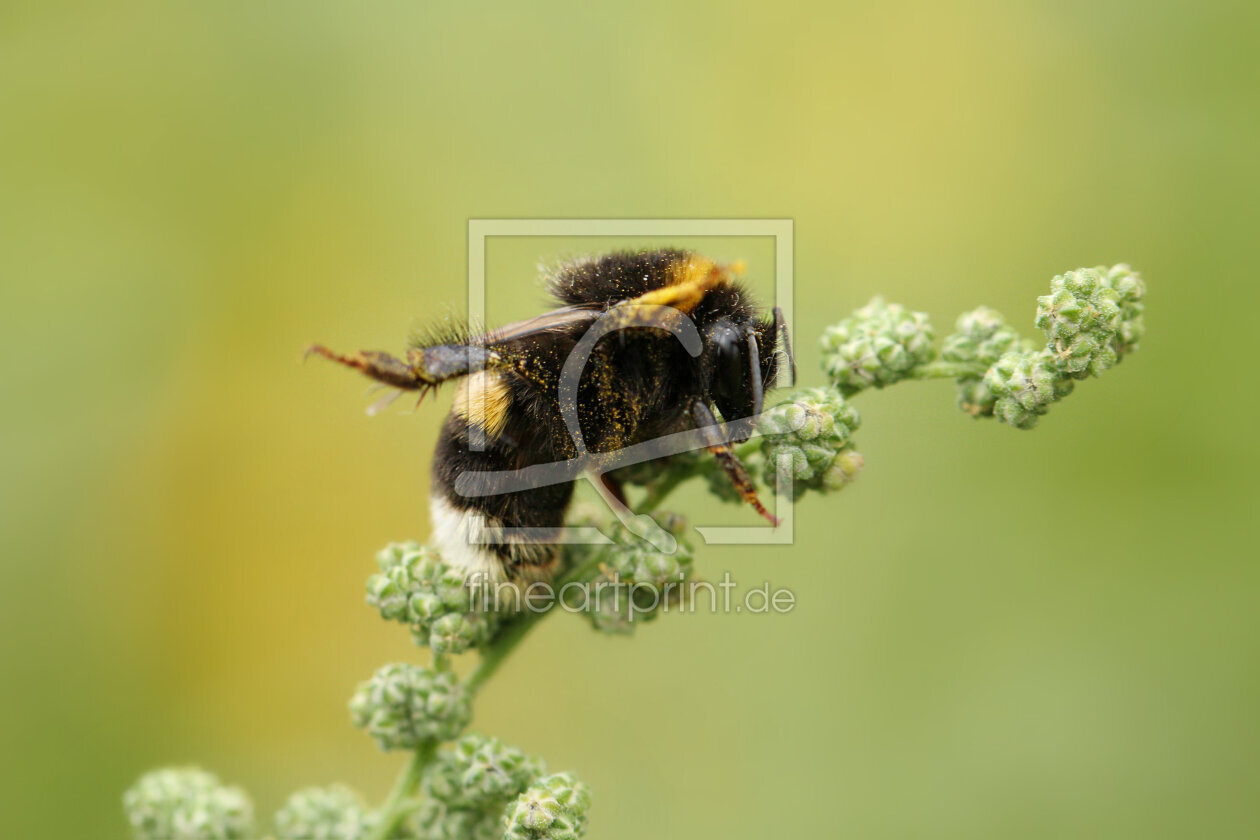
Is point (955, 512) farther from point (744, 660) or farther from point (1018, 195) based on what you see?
point (1018, 195)

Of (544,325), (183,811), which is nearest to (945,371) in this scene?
(544,325)

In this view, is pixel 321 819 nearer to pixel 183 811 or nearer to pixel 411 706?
pixel 183 811

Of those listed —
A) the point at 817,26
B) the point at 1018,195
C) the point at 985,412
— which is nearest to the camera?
the point at 985,412

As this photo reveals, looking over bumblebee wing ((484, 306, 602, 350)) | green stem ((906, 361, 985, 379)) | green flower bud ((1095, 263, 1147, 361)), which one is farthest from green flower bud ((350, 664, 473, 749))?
green flower bud ((1095, 263, 1147, 361))

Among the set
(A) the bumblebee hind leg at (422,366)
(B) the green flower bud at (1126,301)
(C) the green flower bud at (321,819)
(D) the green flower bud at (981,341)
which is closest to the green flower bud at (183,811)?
(C) the green flower bud at (321,819)

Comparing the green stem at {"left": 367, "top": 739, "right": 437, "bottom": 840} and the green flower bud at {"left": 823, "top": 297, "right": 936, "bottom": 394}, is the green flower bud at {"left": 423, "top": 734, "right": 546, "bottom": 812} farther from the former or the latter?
the green flower bud at {"left": 823, "top": 297, "right": 936, "bottom": 394}

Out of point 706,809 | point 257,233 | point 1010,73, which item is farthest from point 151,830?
point 1010,73
